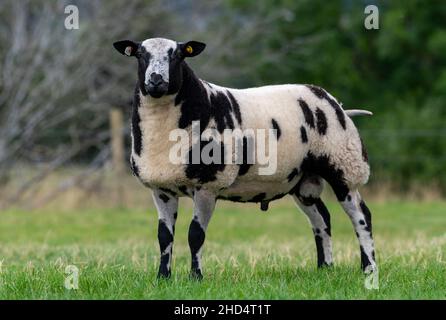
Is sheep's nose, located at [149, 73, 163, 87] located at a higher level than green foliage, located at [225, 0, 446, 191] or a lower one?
lower

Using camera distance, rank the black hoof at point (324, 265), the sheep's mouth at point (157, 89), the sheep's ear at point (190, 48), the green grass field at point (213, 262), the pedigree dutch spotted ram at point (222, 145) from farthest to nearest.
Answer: the black hoof at point (324, 265), the sheep's ear at point (190, 48), the pedigree dutch spotted ram at point (222, 145), the sheep's mouth at point (157, 89), the green grass field at point (213, 262)

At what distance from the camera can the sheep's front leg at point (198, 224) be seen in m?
6.87

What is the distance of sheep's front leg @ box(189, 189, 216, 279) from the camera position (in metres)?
6.87

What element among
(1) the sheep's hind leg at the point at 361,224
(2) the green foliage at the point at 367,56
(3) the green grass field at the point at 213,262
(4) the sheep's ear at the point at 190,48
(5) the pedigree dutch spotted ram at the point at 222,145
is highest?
(2) the green foliage at the point at 367,56

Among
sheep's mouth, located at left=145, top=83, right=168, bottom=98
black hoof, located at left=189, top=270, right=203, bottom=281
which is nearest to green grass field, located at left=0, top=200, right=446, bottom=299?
black hoof, located at left=189, top=270, right=203, bottom=281

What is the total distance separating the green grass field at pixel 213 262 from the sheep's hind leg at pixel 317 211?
0.18m

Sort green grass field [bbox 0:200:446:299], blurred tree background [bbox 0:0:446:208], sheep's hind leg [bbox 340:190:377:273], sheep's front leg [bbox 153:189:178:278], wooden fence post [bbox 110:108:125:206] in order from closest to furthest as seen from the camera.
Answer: green grass field [bbox 0:200:446:299] → sheep's front leg [bbox 153:189:178:278] → sheep's hind leg [bbox 340:190:377:273] → wooden fence post [bbox 110:108:125:206] → blurred tree background [bbox 0:0:446:208]

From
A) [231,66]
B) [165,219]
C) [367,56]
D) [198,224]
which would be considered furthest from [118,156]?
[198,224]

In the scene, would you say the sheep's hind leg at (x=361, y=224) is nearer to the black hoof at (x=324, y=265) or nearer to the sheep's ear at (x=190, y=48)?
the black hoof at (x=324, y=265)

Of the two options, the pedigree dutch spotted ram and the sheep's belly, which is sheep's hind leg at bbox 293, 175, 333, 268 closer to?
the pedigree dutch spotted ram

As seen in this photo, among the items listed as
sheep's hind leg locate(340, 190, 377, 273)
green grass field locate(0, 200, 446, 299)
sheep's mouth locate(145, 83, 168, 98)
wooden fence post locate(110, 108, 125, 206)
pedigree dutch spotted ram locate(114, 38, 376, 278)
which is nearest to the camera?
green grass field locate(0, 200, 446, 299)

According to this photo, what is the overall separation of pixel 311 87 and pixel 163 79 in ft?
6.05

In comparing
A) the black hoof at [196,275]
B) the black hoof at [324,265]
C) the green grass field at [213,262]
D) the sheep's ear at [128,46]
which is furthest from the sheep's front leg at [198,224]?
the black hoof at [324,265]
